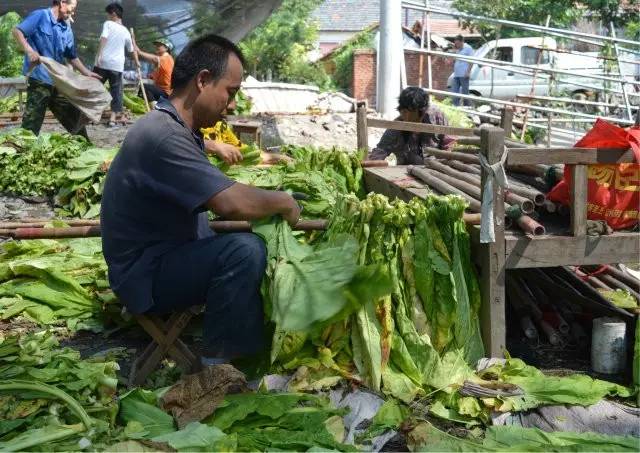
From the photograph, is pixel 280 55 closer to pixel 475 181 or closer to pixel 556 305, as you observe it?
pixel 475 181

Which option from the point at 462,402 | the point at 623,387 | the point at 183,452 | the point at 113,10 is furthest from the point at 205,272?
the point at 113,10

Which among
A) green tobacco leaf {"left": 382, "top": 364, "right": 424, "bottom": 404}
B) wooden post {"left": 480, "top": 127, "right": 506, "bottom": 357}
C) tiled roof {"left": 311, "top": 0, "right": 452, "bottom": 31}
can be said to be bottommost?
green tobacco leaf {"left": 382, "top": 364, "right": 424, "bottom": 404}

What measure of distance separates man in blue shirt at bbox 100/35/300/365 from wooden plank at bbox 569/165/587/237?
1541mm

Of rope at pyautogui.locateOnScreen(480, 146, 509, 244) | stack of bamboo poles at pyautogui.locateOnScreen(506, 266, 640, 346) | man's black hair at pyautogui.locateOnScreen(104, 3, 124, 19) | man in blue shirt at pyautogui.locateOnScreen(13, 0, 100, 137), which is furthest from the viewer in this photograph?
man's black hair at pyautogui.locateOnScreen(104, 3, 124, 19)

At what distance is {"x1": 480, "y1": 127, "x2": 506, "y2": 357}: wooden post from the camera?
4535mm

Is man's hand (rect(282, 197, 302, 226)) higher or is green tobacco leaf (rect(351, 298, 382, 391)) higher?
man's hand (rect(282, 197, 302, 226))

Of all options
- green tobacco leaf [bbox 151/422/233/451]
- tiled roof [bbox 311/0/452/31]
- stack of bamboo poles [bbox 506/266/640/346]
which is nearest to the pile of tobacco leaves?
green tobacco leaf [bbox 151/422/233/451]

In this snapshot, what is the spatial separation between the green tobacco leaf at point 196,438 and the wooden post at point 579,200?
2.28m

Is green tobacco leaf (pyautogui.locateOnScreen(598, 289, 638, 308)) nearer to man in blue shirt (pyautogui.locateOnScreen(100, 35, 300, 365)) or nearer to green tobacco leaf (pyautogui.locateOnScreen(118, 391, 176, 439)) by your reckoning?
man in blue shirt (pyautogui.locateOnScreen(100, 35, 300, 365))

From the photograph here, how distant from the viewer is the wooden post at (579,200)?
463cm

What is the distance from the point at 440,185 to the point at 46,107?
23.4 ft

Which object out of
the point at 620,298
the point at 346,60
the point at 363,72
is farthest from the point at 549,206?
the point at 346,60

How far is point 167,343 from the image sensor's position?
171 inches

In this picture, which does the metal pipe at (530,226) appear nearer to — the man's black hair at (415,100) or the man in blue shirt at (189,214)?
the man in blue shirt at (189,214)
